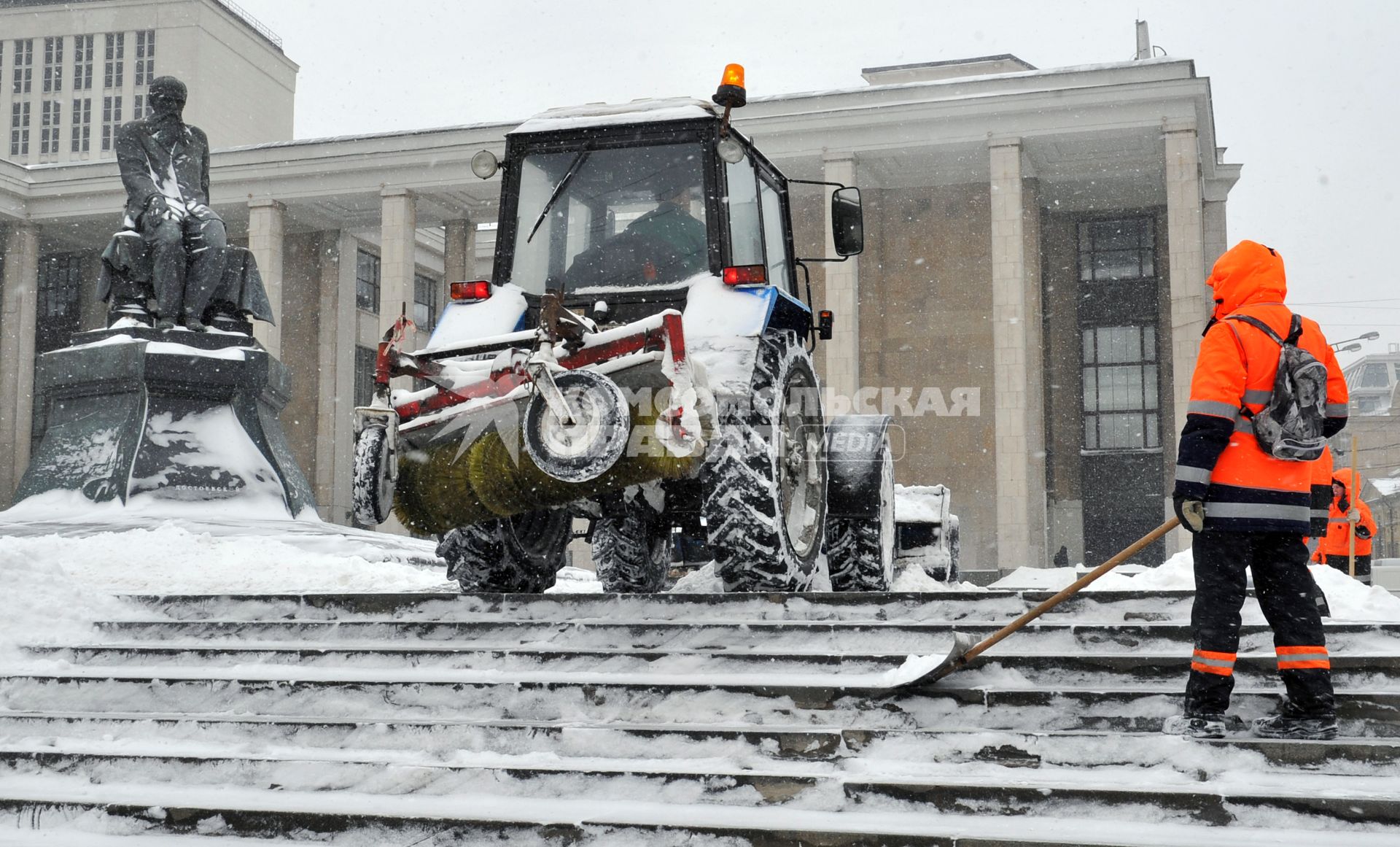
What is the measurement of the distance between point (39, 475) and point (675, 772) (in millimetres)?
9808

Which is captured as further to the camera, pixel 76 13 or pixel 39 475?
pixel 76 13

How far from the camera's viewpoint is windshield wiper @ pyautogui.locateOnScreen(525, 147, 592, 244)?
6.52 m

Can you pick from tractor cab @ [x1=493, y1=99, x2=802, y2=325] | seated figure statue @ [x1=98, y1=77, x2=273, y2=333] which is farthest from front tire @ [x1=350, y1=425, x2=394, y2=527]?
seated figure statue @ [x1=98, y1=77, x2=273, y2=333]

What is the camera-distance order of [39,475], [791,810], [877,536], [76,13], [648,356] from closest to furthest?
[791,810]
[648,356]
[877,536]
[39,475]
[76,13]

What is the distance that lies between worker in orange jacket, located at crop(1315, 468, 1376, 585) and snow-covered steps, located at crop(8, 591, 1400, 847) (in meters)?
7.10

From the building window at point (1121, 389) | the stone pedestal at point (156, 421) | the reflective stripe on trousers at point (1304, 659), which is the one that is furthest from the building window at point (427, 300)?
the reflective stripe on trousers at point (1304, 659)

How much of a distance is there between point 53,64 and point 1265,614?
276ft

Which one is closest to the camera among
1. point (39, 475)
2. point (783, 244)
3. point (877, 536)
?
point (877, 536)

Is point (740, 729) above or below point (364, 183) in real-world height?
below

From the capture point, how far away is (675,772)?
3.88 meters

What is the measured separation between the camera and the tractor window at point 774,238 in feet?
23.1

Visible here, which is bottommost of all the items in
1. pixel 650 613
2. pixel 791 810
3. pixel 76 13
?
pixel 791 810

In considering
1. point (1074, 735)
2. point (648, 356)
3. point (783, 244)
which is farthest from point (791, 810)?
point (783, 244)

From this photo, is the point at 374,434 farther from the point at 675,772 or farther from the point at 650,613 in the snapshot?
the point at 675,772
